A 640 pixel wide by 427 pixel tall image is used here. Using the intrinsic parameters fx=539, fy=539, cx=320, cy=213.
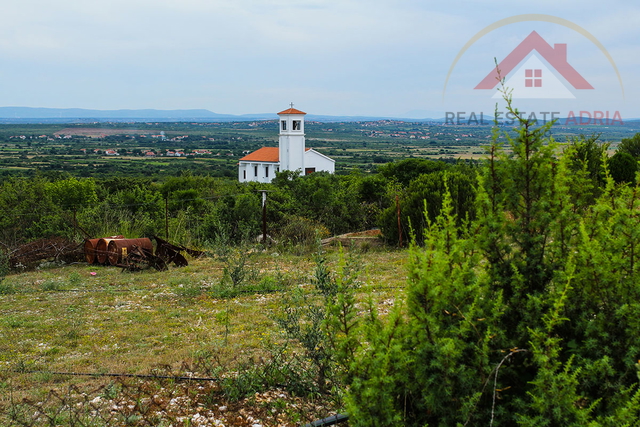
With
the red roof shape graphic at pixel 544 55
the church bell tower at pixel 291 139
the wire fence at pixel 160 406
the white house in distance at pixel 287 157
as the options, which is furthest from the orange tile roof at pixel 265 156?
the wire fence at pixel 160 406

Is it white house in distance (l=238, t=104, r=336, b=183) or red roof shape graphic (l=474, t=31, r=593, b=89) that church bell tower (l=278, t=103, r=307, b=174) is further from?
red roof shape graphic (l=474, t=31, r=593, b=89)

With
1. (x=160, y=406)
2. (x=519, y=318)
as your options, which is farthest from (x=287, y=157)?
(x=519, y=318)

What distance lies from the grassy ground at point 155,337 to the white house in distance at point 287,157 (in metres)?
50.6

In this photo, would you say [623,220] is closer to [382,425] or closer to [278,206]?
[382,425]

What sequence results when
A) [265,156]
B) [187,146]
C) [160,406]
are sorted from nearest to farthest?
[160,406], [265,156], [187,146]

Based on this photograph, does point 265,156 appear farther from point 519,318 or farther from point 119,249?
point 519,318

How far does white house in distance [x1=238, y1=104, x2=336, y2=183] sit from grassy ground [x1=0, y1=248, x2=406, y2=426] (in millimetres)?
50560

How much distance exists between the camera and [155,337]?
5934mm

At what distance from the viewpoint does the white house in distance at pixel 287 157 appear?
62.0m

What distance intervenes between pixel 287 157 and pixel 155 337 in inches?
2268

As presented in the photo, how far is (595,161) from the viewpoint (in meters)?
12.0

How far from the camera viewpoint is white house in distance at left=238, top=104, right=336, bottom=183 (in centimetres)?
6197

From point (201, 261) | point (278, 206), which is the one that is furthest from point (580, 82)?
point (201, 261)

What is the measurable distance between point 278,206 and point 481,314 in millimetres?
14257
